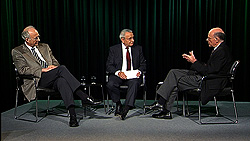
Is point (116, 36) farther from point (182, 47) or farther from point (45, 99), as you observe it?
point (45, 99)

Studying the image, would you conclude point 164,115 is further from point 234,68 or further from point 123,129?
point 234,68

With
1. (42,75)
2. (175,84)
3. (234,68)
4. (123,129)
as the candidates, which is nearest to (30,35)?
(42,75)

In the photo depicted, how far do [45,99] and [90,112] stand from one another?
6.55 feet

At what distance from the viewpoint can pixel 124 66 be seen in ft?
14.9

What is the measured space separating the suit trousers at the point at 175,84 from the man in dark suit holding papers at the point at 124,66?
43 cm

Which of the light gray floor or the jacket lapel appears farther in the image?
the jacket lapel

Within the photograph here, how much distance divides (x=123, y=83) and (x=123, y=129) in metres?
1.16

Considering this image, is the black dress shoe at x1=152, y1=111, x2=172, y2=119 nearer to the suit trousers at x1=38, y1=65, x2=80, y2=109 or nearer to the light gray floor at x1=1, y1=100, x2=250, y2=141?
the light gray floor at x1=1, y1=100, x2=250, y2=141

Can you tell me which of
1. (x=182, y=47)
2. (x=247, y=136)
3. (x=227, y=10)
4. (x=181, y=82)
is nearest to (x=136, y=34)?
(x=182, y=47)

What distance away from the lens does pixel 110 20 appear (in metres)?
5.88

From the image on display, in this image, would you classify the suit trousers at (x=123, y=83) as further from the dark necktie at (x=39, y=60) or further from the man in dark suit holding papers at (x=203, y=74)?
the dark necktie at (x=39, y=60)

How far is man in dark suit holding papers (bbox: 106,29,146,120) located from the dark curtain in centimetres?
128

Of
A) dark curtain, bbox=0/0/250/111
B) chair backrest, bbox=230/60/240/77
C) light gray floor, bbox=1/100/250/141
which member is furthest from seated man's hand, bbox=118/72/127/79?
dark curtain, bbox=0/0/250/111

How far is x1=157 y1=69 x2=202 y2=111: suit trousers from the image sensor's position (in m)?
3.81
